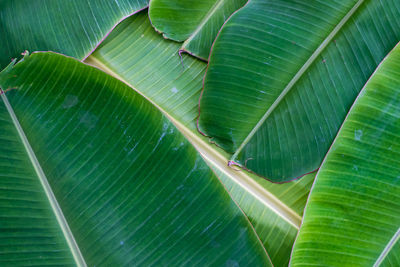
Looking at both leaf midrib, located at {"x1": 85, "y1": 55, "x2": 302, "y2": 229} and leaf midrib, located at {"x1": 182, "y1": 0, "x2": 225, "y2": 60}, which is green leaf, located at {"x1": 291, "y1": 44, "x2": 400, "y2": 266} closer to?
leaf midrib, located at {"x1": 85, "y1": 55, "x2": 302, "y2": 229}

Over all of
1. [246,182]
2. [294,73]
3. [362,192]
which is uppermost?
[294,73]

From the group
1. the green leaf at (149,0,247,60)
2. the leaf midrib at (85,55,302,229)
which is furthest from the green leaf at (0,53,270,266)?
the green leaf at (149,0,247,60)

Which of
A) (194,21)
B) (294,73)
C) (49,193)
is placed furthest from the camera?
(194,21)


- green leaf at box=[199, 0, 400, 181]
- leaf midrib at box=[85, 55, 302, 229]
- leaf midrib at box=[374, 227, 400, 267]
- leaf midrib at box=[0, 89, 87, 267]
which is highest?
green leaf at box=[199, 0, 400, 181]

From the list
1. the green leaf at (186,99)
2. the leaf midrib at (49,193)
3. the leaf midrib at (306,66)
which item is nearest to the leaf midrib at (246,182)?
the green leaf at (186,99)

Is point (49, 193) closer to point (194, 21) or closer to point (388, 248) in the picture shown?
point (194, 21)

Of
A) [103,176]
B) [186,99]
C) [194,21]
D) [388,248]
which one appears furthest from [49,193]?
[388,248]

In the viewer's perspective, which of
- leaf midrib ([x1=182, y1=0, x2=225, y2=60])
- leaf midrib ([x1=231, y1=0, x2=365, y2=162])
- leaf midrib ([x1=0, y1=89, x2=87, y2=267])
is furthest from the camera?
leaf midrib ([x1=182, y1=0, x2=225, y2=60])
